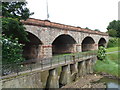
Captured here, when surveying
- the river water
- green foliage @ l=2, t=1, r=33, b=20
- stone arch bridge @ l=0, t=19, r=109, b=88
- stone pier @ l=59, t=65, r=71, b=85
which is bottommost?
the river water

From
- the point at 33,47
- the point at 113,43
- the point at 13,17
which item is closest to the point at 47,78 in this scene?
the point at 13,17

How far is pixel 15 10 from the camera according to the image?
1218cm

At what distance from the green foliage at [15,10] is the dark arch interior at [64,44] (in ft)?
53.2

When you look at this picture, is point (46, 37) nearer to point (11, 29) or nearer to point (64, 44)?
point (11, 29)

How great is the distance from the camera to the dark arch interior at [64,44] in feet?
98.2

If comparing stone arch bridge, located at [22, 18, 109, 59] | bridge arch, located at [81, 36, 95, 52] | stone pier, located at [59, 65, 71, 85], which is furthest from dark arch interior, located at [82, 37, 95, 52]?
stone pier, located at [59, 65, 71, 85]

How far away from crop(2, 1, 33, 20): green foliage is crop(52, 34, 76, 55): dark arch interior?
53.2 ft

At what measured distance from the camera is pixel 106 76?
18359mm

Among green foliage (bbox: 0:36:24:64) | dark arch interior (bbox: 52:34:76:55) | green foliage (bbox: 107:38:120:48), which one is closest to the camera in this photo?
green foliage (bbox: 0:36:24:64)

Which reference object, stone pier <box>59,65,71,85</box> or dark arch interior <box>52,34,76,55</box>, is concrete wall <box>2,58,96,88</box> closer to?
stone pier <box>59,65,71,85</box>

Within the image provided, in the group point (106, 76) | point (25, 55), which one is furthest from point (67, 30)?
point (106, 76)

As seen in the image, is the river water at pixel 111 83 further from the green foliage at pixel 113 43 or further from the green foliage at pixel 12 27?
the green foliage at pixel 113 43

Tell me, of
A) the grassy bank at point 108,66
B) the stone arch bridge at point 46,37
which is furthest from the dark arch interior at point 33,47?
the grassy bank at point 108,66

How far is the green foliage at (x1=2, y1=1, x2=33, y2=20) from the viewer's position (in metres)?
11.1
